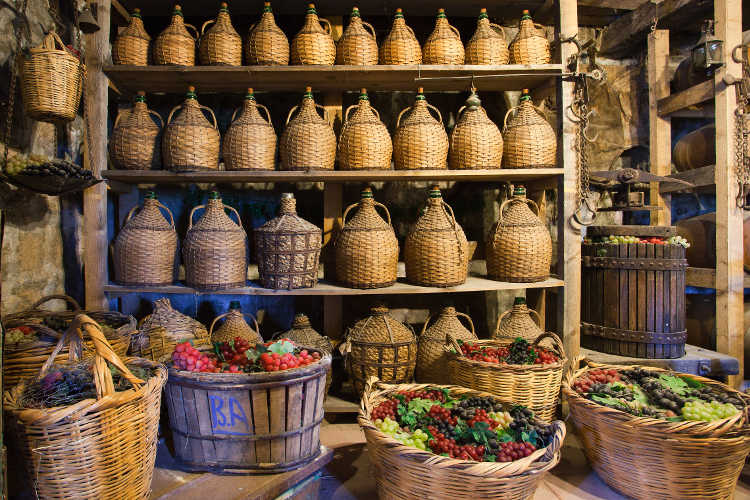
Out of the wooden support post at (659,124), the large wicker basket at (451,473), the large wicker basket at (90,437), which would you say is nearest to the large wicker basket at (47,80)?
the large wicker basket at (90,437)

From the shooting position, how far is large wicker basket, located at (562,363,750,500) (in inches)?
79.2

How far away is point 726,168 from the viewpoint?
3.52 meters

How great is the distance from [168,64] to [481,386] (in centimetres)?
289

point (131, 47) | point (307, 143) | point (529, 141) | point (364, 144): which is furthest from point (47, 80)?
point (529, 141)

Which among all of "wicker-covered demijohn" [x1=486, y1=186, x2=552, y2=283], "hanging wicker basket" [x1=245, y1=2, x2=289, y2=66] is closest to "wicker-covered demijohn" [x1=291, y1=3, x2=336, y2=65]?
"hanging wicker basket" [x1=245, y1=2, x2=289, y2=66]

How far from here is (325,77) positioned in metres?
3.29

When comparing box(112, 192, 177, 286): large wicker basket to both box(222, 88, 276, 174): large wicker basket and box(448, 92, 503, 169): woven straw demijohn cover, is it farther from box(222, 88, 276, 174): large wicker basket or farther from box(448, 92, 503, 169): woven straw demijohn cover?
box(448, 92, 503, 169): woven straw demijohn cover

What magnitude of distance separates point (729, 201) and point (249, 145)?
11.7 feet

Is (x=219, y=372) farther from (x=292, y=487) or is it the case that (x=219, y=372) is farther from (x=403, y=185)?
(x=403, y=185)

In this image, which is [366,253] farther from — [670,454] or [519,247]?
[670,454]

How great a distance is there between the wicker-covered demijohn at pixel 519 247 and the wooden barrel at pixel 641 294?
16.5 inches

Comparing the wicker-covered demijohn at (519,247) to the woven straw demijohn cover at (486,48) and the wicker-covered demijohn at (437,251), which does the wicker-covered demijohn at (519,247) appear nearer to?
the wicker-covered demijohn at (437,251)

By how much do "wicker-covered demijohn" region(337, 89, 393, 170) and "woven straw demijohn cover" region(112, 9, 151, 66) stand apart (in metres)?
1.46

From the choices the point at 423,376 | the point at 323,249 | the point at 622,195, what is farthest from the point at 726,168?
the point at 323,249
